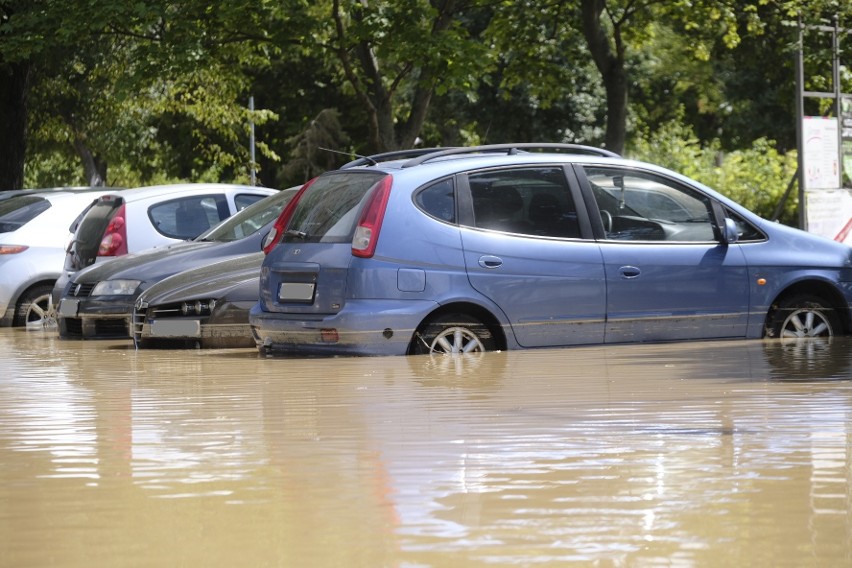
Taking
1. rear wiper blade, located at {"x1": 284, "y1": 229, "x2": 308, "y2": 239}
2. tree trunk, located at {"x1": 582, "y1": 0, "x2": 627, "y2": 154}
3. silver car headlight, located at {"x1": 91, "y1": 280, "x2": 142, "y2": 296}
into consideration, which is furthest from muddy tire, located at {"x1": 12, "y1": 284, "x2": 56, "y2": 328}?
tree trunk, located at {"x1": 582, "y1": 0, "x2": 627, "y2": 154}

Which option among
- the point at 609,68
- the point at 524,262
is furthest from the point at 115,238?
the point at 609,68

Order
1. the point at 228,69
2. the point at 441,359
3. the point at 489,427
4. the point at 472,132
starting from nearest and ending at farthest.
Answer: the point at 489,427 < the point at 441,359 < the point at 228,69 < the point at 472,132

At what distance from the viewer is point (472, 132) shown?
158 ft

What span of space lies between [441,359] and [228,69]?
48.7 ft

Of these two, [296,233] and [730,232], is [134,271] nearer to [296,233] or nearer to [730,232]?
[296,233]

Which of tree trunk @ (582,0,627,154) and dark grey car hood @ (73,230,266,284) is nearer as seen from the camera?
dark grey car hood @ (73,230,266,284)

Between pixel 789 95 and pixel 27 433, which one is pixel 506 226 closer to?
pixel 27 433

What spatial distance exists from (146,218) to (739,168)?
83.4 feet

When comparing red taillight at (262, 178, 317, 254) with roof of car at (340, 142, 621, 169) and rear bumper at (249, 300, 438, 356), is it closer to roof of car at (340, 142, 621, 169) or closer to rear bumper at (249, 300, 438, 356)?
roof of car at (340, 142, 621, 169)

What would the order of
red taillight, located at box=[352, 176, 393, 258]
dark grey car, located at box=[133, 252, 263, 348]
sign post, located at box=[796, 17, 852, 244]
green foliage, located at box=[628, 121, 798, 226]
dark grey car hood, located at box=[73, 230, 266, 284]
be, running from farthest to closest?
green foliage, located at box=[628, 121, 798, 226]
sign post, located at box=[796, 17, 852, 244]
dark grey car hood, located at box=[73, 230, 266, 284]
dark grey car, located at box=[133, 252, 263, 348]
red taillight, located at box=[352, 176, 393, 258]

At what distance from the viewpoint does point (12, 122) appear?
2625cm

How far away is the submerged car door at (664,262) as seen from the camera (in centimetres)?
1091

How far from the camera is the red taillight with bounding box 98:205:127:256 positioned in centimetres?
1492

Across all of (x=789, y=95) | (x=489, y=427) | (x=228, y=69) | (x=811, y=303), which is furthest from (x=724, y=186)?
(x=489, y=427)
